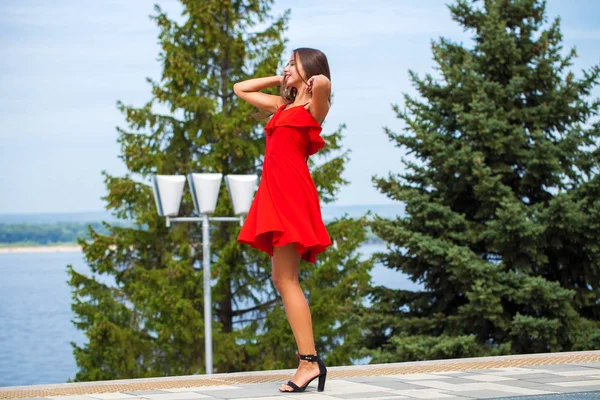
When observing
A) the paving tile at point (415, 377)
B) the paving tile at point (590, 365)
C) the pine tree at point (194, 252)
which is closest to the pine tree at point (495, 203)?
the pine tree at point (194, 252)

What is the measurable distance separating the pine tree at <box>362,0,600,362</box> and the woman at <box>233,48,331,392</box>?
7.98 metres

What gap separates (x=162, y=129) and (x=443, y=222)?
333 inches

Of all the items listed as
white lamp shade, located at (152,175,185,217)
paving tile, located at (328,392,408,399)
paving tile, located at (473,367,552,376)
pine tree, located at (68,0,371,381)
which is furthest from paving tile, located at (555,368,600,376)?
pine tree, located at (68,0,371,381)

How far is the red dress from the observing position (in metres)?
4.55

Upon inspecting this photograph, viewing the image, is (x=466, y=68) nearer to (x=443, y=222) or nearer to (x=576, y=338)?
(x=443, y=222)

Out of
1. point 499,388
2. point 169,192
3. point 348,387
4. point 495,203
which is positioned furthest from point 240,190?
point 499,388

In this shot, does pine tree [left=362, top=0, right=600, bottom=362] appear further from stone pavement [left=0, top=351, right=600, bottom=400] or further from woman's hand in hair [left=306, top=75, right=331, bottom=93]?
woman's hand in hair [left=306, top=75, right=331, bottom=93]

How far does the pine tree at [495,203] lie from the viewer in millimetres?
12758

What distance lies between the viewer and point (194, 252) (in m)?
19.9

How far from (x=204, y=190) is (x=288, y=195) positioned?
20.2ft

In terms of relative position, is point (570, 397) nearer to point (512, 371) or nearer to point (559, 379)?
point (559, 379)

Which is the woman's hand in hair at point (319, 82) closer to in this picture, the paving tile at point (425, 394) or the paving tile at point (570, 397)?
the paving tile at point (425, 394)

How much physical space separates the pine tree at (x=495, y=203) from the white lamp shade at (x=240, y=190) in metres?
3.13

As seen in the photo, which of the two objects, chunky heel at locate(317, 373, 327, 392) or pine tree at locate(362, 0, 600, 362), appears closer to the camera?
chunky heel at locate(317, 373, 327, 392)
